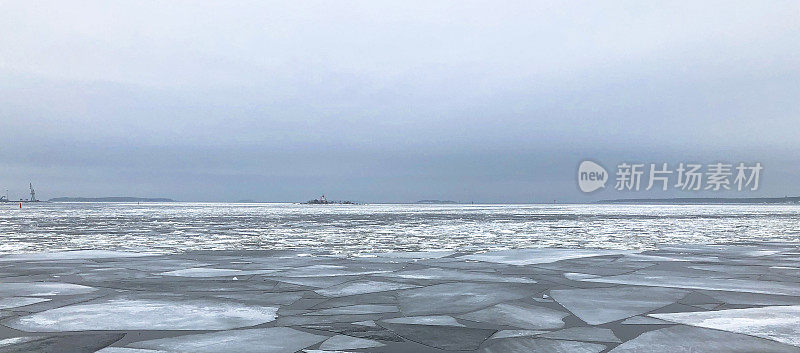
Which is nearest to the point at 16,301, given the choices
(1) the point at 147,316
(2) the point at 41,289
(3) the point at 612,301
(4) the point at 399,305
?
(2) the point at 41,289

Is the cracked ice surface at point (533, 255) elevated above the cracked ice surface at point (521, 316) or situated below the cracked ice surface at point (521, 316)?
below

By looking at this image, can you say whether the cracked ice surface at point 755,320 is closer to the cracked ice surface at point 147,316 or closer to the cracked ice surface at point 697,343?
the cracked ice surface at point 697,343

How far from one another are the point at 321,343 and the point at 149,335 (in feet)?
4.42

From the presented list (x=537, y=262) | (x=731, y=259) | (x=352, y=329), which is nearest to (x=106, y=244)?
(x=537, y=262)

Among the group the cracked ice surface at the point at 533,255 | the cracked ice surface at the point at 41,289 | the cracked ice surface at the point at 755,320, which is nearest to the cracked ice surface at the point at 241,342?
the cracked ice surface at the point at 41,289

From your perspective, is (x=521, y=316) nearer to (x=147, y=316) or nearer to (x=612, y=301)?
(x=612, y=301)

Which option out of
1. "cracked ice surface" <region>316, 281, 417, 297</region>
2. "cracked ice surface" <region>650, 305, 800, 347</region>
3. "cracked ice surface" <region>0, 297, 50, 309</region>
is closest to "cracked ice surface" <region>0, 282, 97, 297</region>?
"cracked ice surface" <region>0, 297, 50, 309</region>

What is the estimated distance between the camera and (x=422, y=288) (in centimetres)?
694

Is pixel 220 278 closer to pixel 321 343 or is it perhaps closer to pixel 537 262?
pixel 321 343

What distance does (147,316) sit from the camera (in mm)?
5180

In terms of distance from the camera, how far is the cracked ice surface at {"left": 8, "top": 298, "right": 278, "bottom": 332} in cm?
475

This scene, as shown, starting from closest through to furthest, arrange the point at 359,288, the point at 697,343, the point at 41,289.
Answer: the point at 697,343 < the point at 41,289 < the point at 359,288

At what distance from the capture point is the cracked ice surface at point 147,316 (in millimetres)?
4750

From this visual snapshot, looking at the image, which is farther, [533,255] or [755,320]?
[533,255]
